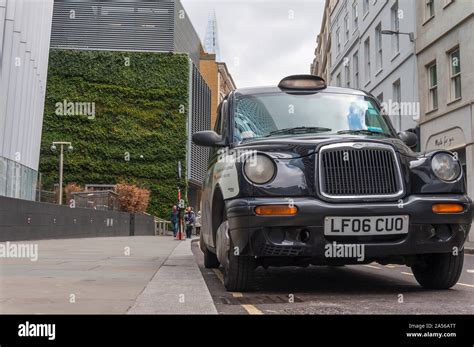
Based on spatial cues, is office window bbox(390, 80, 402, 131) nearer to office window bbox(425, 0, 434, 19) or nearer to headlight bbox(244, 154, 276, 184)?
office window bbox(425, 0, 434, 19)

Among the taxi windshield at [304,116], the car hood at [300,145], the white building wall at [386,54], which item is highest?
the white building wall at [386,54]

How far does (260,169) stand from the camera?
431 centimetres

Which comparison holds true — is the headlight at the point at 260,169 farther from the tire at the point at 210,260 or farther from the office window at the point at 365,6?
the office window at the point at 365,6

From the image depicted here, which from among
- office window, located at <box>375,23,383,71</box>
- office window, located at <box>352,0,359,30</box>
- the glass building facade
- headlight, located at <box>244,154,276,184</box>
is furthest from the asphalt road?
office window, located at <box>352,0,359,30</box>

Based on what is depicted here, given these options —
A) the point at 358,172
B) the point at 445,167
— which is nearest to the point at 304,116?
the point at 358,172

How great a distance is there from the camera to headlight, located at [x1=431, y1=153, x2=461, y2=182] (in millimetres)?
4449

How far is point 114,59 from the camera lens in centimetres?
4256

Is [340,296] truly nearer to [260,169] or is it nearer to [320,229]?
[320,229]

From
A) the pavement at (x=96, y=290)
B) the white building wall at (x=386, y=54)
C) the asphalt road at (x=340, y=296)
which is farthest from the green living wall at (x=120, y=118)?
A: the asphalt road at (x=340, y=296)

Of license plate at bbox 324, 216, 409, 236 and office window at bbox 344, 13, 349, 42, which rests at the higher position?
office window at bbox 344, 13, 349, 42

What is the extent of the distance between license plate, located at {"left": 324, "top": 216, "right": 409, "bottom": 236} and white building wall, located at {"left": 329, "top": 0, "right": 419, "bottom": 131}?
55.3ft

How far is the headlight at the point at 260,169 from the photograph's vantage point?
430 cm

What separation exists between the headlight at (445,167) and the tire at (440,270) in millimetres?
652

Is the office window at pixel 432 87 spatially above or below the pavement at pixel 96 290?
above
